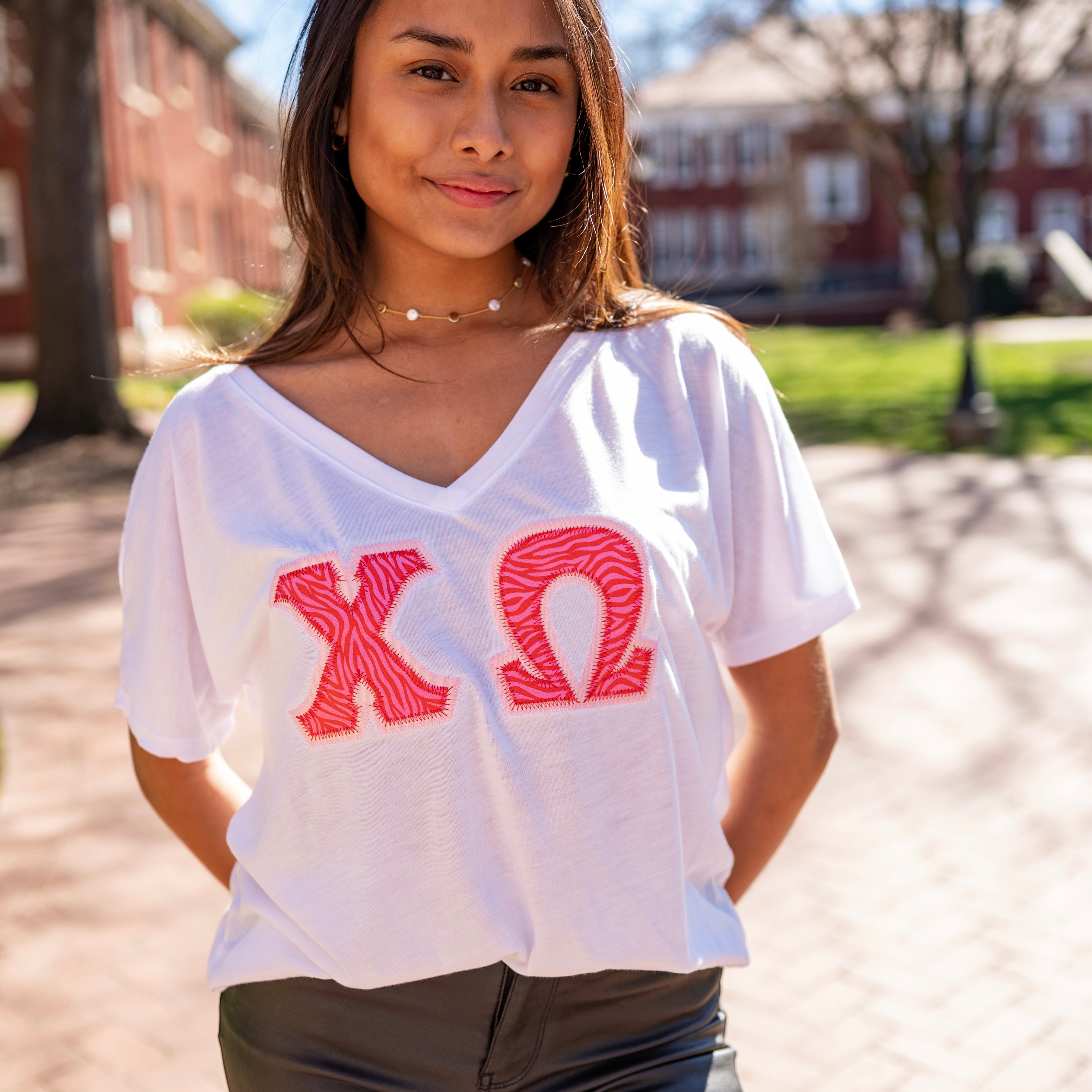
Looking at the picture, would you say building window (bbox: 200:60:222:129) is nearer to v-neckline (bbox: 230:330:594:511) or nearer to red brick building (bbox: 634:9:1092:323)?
red brick building (bbox: 634:9:1092:323)

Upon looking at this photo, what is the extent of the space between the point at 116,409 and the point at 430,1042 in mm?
12612

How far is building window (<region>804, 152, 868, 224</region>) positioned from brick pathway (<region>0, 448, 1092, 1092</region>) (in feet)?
147

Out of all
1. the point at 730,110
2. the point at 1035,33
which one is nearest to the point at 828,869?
the point at 1035,33

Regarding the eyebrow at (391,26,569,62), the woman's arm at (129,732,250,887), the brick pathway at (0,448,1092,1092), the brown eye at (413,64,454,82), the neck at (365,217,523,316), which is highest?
→ the eyebrow at (391,26,569,62)


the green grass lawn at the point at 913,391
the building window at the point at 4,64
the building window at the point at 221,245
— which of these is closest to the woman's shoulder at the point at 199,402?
the green grass lawn at the point at 913,391

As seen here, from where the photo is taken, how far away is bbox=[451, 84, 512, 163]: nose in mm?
1555

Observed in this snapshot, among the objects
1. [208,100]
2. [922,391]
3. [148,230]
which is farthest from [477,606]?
[208,100]

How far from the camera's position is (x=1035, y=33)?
28344mm

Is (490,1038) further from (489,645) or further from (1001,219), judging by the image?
(1001,219)

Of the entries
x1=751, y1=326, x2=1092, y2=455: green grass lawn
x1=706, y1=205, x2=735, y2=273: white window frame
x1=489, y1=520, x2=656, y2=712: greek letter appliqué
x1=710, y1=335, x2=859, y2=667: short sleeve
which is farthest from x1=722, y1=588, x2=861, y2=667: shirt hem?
x1=706, y1=205, x2=735, y2=273: white window frame

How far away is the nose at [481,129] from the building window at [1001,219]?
48719 millimetres

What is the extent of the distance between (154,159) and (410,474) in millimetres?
26700

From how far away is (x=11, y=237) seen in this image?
23.5 metres

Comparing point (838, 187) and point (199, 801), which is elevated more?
point (199, 801)
